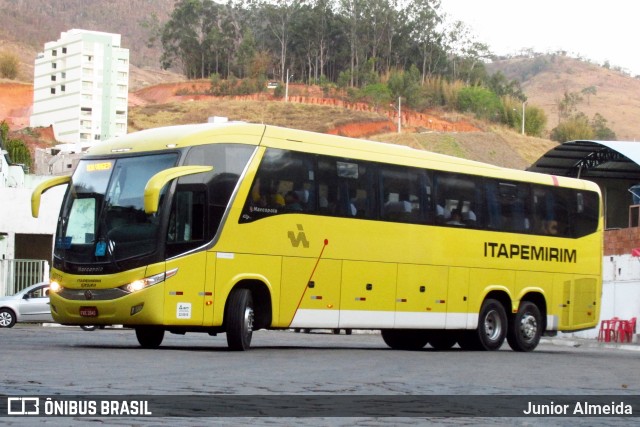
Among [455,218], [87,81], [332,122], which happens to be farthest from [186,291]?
[332,122]

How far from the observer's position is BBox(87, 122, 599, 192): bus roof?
19609mm

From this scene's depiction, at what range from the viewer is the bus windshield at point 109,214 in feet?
62.1

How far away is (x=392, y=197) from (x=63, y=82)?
71098 millimetres

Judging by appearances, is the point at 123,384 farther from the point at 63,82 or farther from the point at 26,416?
the point at 63,82

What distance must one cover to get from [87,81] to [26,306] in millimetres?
51807

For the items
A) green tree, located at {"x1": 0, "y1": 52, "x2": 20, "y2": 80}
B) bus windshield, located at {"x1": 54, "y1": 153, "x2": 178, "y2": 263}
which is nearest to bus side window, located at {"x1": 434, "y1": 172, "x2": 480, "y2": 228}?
bus windshield, located at {"x1": 54, "y1": 153, "x2": 178, "y2": 263}

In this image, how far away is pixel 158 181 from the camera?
59.9ft

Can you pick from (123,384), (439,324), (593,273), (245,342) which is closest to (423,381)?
(123,384)

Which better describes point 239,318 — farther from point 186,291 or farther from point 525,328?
point 525,328

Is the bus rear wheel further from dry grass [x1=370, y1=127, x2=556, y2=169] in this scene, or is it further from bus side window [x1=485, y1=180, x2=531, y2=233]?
dry grass [x1=370, y1=127, x2=556, y2=169]

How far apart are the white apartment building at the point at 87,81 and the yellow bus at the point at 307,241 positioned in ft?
202

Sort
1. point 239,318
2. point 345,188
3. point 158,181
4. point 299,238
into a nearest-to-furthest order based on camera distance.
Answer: point 158,181, point 239,318, point 299,238, point 345,188

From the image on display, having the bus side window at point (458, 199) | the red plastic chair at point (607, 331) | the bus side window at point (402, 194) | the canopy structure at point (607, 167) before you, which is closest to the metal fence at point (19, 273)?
the red plastic chair at point (607, 331)

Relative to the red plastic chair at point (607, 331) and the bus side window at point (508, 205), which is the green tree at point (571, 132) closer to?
the red plastic chair at point (607, 331)
